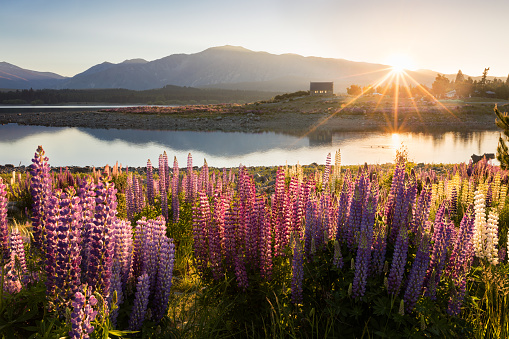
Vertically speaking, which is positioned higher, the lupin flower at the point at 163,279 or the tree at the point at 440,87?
the tree at the point at 440,87

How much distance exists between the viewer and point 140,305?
3.11 metres

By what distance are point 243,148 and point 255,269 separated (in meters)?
29.5

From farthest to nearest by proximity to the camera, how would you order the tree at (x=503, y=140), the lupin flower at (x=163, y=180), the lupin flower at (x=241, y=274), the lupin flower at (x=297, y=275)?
the tree at (x=503, y=140) < the lupin flower at (x=163, y=180) < the lupin flower at (x=241, y=274) < the lupin flower at (x=297, y=275)

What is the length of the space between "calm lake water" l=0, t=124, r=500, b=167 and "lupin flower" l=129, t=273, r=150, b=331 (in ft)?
68.6

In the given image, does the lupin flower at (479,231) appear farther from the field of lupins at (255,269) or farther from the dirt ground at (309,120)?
the dirt ground at (309,120)

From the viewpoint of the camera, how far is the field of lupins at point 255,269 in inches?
114

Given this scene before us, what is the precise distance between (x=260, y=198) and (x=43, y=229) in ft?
7.48

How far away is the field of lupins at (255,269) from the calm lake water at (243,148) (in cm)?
1951

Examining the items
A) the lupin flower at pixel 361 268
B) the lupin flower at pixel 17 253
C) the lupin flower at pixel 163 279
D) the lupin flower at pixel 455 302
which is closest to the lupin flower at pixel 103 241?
the lupin flower at pixel 163 279

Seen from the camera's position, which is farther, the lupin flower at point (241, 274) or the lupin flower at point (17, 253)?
the lupin flower at point (241, 274)

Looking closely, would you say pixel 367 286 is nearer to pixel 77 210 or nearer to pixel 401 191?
pixel 401 191

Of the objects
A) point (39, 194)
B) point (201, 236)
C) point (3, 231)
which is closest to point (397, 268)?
point (201, 236)

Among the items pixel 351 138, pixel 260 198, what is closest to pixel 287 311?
pixel 260 198

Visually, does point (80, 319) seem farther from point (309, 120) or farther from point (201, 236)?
point (309, 120)
